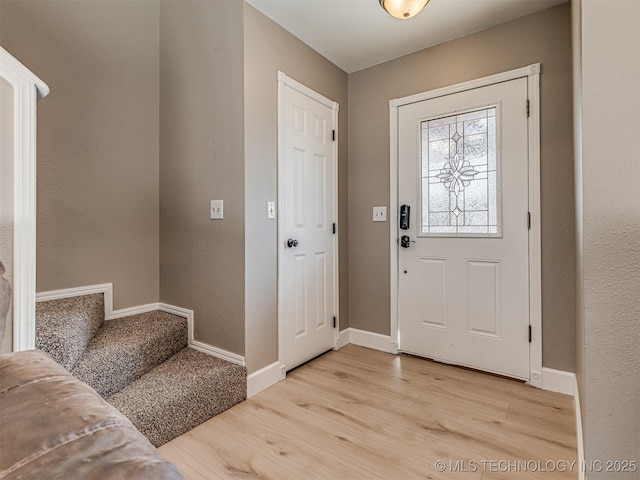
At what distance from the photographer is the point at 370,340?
107 inches

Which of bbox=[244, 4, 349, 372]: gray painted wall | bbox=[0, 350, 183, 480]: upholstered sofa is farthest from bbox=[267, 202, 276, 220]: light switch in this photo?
bbox=[0, 350, 183, 480]: upholstered sofa

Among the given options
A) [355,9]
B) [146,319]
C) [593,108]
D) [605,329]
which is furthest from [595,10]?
[146,319]

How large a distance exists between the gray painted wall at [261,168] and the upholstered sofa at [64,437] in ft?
4.62

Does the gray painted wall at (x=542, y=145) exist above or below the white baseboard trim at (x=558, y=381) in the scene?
above

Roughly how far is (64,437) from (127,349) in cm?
155

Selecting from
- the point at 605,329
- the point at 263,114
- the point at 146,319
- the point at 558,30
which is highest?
the point at 558,30

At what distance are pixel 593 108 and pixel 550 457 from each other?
1.46 meters

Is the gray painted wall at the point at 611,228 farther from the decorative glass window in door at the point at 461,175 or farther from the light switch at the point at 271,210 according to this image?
the light switch at the point at 271,210

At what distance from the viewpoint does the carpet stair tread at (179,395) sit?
150 cm

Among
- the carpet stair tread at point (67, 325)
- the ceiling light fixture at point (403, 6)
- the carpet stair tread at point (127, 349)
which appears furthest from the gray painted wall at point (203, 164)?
the ceiling light fixture at point (403, 6)

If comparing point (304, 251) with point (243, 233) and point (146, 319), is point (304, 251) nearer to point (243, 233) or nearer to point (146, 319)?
point (243, 233)

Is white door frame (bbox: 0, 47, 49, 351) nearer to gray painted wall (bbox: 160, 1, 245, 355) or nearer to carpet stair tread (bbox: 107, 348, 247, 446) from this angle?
carpet stair tread (bbox: 107, 348, 247, 446)

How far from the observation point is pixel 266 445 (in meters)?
1.51

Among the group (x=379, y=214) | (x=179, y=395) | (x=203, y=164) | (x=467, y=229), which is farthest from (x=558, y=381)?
(x=203, y=164)
